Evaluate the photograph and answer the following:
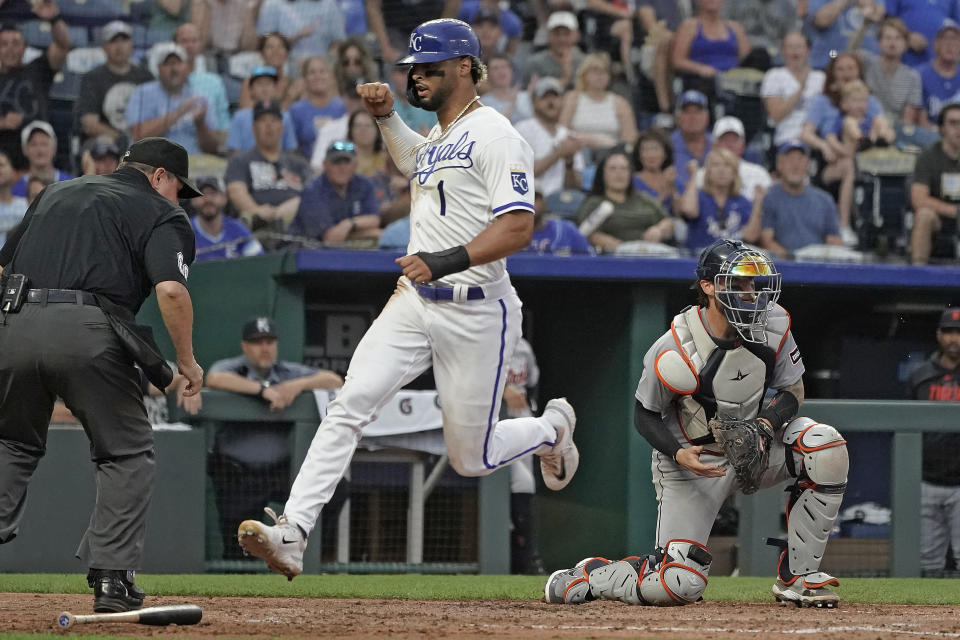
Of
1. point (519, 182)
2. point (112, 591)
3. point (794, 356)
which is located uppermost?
A: point (519, 182)

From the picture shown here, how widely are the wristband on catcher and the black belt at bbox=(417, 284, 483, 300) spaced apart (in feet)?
4.31

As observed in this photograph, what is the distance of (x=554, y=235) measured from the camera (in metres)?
9.81

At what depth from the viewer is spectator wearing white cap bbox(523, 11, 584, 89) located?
11852 mm

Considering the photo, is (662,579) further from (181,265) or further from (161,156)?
(161,156)

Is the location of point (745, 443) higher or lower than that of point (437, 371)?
lower

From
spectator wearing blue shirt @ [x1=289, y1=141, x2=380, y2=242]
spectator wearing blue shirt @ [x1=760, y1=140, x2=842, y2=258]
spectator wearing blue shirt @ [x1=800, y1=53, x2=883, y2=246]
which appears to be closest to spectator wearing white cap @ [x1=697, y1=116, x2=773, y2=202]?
spectator wearing blue shirt @ [x1=760, y1=140, x2=842, y2=258]

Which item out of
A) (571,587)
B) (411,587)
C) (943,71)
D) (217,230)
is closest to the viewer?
(571,587)

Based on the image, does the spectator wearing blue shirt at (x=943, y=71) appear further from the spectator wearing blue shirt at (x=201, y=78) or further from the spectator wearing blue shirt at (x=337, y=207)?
the spectator wearing blue shirt at (x=201, y=78)

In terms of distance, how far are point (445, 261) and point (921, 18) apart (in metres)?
9.81

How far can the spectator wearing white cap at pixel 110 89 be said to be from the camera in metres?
10.5

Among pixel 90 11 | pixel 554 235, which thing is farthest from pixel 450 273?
pixel 90 11

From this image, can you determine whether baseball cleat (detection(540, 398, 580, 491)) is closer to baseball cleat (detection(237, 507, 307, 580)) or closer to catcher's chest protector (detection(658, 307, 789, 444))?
catcher's chest protector (detection(658, 307, 789, 444))

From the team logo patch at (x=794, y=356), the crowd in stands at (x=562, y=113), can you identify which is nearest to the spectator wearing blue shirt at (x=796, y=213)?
the crowd in stands at (x=562, y=113)

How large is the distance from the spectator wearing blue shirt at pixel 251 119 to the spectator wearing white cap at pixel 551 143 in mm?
1836
